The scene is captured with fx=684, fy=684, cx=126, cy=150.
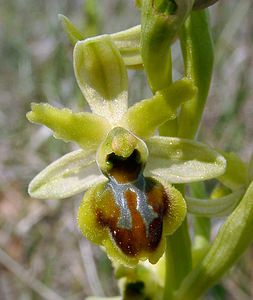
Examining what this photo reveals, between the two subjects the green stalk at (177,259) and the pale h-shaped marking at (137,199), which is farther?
the green stalk at (177,259)

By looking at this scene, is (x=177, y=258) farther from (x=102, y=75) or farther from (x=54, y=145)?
(x=54, y=145)

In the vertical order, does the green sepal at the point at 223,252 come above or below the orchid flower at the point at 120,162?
below

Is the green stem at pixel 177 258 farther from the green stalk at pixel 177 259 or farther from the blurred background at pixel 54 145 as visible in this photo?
the blurred background at pixel 54 145

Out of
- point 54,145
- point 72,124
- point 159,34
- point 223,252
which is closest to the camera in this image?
point 159,34

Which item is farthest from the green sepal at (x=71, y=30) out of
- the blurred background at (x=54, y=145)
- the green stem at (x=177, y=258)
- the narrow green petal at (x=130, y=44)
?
the blurred background at (x=54, y=145)

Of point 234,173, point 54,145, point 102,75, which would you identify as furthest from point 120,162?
point 54,145

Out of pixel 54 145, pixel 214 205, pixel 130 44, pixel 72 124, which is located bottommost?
pixel 54 145

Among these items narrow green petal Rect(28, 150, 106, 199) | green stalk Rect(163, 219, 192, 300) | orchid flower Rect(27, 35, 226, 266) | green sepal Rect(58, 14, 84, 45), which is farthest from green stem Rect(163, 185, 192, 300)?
green sepal Rect(58, 14, 84, 45)

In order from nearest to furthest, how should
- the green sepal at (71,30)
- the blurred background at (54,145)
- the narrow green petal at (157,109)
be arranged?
1. the narrow green petal at (157,109)
2. the green sepal at (71,30)
3. the blurred background at (54,145)
